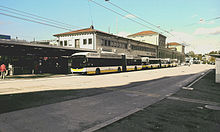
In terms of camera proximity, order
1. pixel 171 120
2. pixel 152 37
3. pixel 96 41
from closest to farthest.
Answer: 1. pixel 171 120
2. pixel 96 41
3. pixel 152 37

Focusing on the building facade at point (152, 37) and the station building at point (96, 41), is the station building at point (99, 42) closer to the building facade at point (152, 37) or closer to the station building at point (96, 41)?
the station building at point (96, 41)

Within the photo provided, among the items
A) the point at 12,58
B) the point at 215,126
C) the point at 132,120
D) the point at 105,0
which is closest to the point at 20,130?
the point at 132,120

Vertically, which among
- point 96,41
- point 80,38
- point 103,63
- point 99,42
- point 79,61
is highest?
point 80,38

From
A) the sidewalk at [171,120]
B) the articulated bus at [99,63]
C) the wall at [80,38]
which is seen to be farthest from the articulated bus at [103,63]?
the sidewalk at [171,120]

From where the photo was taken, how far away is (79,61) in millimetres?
22891

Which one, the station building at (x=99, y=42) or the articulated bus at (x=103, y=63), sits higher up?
the station building at (x=99, y=42)

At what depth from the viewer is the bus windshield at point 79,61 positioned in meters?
22.7

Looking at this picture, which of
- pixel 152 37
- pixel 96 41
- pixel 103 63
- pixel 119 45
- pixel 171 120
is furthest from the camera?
pixel 152 37

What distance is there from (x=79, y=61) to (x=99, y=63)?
3550 millimetres

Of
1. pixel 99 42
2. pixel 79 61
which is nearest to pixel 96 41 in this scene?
pixel 99 42

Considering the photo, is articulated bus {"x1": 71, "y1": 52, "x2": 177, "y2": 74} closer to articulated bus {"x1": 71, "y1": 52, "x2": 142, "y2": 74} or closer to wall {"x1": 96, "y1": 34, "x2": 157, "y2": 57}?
articulated bus {"x1": 71, "y1": 52, "x2": 142, "y2": 74}

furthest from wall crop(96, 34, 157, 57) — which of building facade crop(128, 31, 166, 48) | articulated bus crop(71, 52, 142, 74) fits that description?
building facade crop(128, 31, 166, 48)

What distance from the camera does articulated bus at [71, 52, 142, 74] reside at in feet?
74.7

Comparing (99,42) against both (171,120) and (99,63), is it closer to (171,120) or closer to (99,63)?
(99,63)
